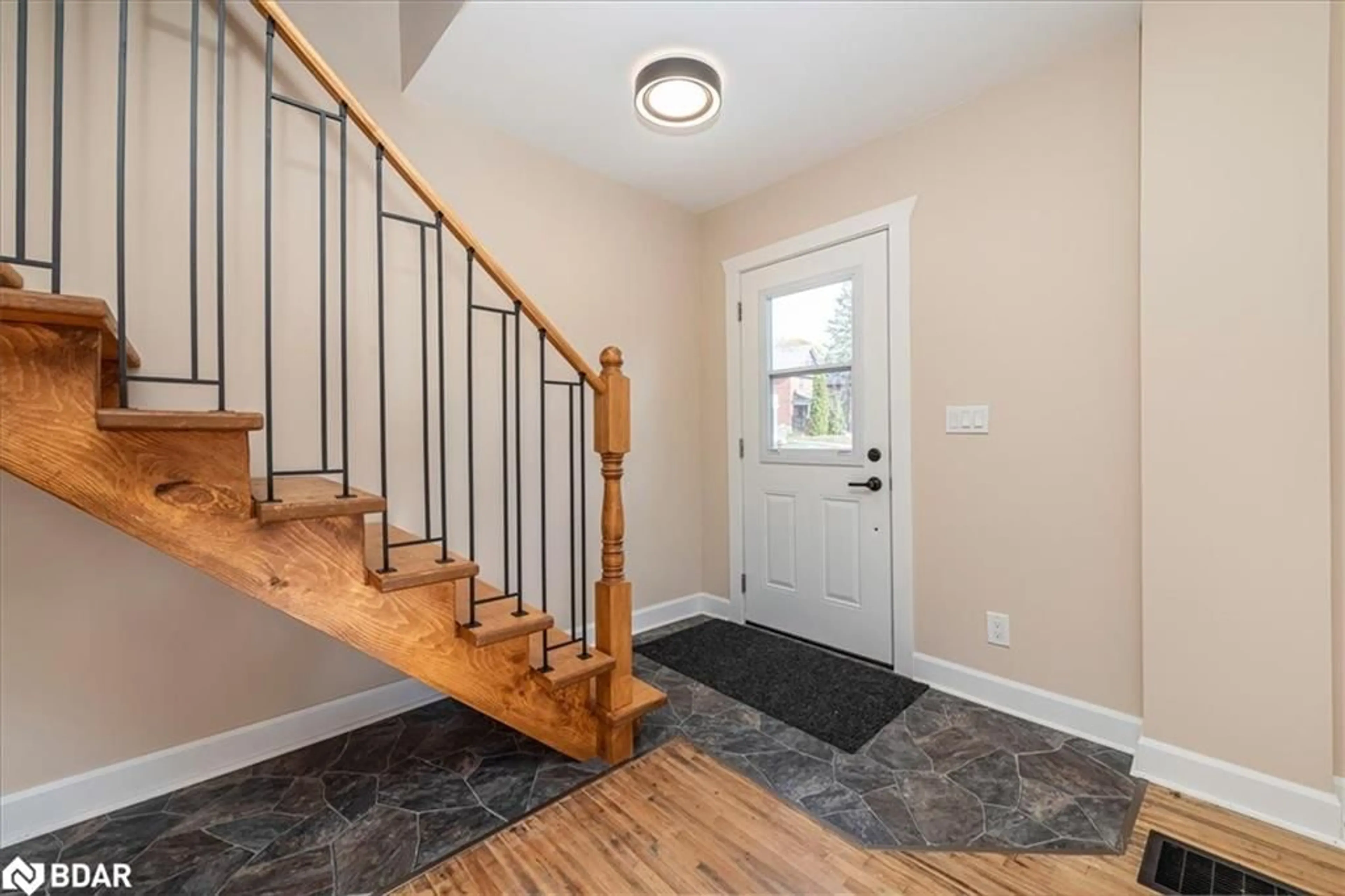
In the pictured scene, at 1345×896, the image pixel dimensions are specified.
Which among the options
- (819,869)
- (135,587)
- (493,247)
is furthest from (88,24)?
(819,869)

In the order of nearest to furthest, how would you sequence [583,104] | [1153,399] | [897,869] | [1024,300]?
1. [897,869]
2. [1153,399]
3. [1024,300]
4. [583,104]

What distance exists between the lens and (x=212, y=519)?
49.5 inches

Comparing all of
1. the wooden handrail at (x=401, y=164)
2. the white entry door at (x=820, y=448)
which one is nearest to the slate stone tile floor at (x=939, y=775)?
the white entry door at (x=820, y=448)

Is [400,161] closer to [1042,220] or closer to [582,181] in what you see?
[582,181]

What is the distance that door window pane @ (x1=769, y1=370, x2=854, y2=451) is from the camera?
9.30 ft

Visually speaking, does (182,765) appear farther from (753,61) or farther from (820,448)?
(753,61)

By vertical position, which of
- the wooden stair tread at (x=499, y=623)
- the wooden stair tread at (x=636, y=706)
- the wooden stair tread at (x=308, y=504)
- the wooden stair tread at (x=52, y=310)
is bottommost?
the wooden stair tread at (x=636, y=706)

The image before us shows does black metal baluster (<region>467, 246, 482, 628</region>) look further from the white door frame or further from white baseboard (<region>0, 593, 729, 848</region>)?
the white door frame

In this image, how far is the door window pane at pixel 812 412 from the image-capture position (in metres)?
2.83

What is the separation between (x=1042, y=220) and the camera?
218 cm

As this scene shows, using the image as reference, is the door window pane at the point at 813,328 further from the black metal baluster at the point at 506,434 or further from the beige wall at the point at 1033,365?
the black metal baluster at the point at 506,434

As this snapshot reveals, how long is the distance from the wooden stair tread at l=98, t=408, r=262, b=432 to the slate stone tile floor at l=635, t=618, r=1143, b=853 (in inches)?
63.0

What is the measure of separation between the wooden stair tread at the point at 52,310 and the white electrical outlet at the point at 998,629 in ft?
9.40

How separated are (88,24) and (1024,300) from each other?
10.7ft
